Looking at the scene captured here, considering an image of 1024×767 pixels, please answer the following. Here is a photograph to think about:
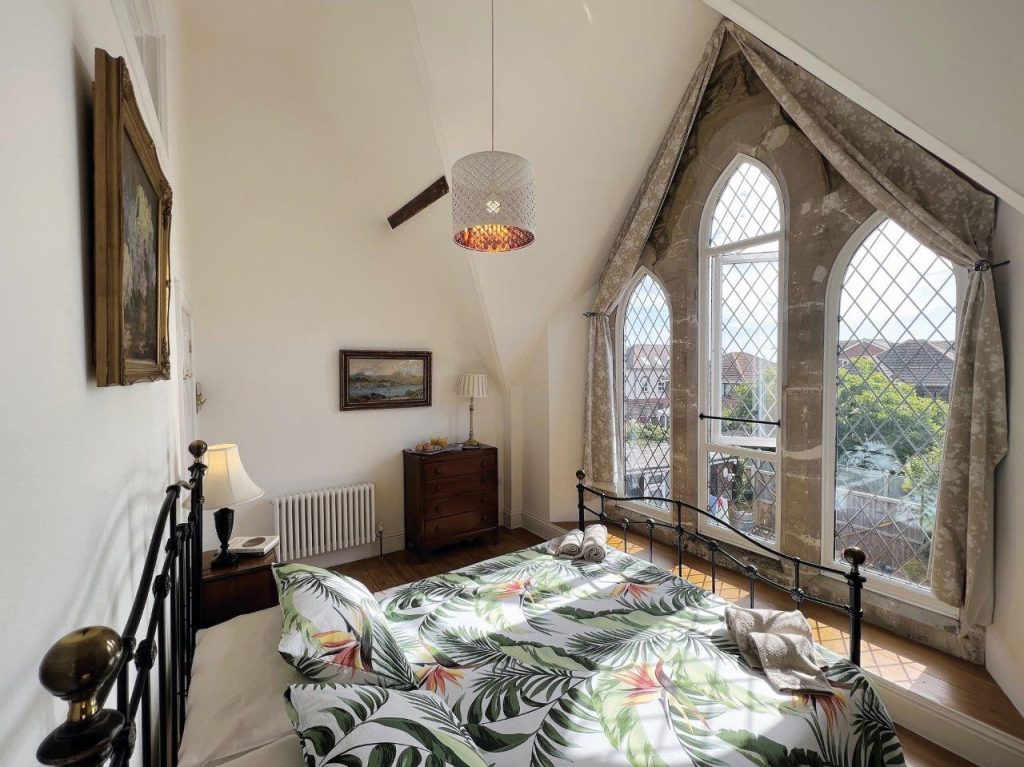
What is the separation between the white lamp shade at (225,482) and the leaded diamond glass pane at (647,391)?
9.79 feet

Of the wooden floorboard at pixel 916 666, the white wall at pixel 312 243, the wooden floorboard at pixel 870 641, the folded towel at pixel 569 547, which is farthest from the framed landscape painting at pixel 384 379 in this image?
the wooden floorboard at pixel 916 666

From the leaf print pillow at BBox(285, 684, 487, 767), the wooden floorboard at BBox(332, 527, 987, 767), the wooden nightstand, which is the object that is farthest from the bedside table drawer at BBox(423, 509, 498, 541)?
the leaf print pillow at BBox(285, 684, 487, 767)

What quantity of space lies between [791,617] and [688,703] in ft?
2.07

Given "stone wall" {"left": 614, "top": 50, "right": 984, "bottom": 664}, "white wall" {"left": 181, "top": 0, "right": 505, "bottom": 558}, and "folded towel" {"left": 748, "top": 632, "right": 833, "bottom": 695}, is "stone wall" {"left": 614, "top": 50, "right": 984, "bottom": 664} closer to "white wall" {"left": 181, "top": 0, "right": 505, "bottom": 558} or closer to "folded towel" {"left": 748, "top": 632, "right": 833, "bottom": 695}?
"folded towel" {"left": 748, "top": 632, "right": 833, "bottom": 695}

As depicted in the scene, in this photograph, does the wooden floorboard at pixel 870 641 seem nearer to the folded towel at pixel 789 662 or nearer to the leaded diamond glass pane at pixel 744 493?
the leaded diamond glass pane at pixel 744 493

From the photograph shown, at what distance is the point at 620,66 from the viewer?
9.64 feet

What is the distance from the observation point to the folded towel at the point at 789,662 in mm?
1462

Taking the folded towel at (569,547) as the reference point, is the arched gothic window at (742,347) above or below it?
above

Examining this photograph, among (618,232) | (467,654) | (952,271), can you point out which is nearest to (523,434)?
(618,232)

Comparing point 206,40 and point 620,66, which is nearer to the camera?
point 206,40

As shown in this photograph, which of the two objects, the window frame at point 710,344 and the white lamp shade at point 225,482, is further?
the window frame at point 710,344

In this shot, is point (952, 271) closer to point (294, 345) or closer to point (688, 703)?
point (688, 703)

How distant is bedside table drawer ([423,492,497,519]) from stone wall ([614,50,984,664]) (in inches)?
72.6

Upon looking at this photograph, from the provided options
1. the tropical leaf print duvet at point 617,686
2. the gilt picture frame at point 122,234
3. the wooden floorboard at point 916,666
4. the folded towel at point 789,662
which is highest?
the gilt picture frame at point 122,234
